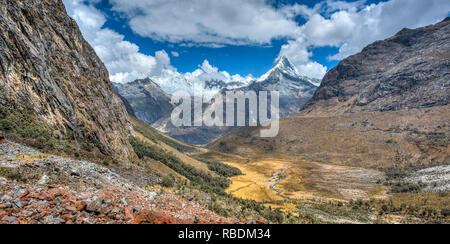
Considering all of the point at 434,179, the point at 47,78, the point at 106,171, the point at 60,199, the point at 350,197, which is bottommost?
the point at 350,197

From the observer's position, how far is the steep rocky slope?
9247 centimetres

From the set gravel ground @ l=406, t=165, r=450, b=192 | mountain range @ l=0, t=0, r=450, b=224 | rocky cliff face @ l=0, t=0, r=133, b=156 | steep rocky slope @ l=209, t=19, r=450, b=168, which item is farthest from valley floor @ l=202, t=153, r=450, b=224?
rocky cliff face @ l=0, t=0, r=133, b=156

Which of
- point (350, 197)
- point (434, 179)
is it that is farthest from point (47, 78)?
point (434, 179)

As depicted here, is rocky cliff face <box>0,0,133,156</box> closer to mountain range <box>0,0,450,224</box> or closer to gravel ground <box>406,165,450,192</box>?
mountain range <box>0,0,450,224</box>

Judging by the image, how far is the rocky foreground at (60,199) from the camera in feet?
25.4

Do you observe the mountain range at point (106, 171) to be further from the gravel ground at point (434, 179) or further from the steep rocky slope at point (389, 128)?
the steep rocky slope at point (389, 128)

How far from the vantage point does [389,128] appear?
118 meters

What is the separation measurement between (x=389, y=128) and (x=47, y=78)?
147 meters

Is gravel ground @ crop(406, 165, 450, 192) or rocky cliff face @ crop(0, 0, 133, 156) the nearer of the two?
rocky cliff face @ crop(0, 0, 133, 156)

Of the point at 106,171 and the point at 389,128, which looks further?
the point at 389,128

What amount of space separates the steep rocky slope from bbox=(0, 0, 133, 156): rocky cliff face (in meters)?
104

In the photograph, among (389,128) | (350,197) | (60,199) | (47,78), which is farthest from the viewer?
(389,128)

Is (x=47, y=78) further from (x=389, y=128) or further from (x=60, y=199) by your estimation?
(x=389, y=128)
